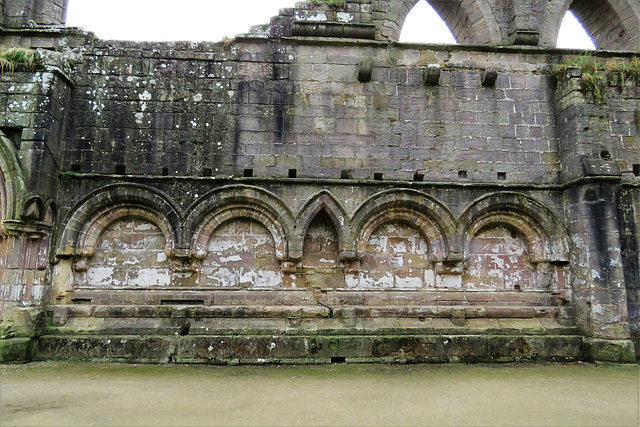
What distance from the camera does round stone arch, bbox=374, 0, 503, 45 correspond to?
26.1 feet

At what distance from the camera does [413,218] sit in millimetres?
7176

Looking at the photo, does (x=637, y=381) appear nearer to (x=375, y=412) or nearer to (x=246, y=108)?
(x=375, y=412)

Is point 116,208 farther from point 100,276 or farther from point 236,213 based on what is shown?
point 236,213

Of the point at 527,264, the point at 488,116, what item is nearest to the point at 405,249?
the point at 527,264

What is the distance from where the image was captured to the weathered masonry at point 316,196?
20.7 feet

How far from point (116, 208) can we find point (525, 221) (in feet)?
26.0

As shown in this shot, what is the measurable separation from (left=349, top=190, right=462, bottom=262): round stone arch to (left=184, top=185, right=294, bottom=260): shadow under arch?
1299mm

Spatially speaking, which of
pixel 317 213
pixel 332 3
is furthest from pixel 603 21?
pixel 317 213

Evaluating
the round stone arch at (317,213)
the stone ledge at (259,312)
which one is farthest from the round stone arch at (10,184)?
the round stone arch at (317,213)

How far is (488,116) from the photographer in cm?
754

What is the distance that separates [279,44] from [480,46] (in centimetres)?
421

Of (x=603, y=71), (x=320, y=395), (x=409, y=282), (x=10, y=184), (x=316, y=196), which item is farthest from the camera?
(x=603, y=71)

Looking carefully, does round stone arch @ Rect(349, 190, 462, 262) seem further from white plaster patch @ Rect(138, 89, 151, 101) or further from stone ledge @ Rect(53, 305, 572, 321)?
white plaster patch @ Rect(138, 89, 151, 101)

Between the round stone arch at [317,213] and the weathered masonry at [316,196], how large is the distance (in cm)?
4
